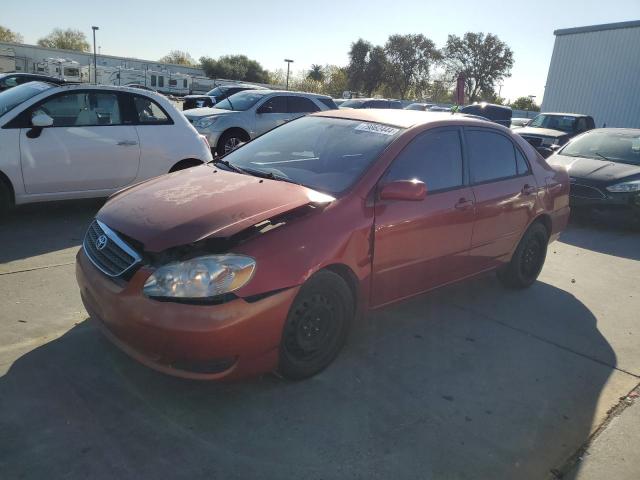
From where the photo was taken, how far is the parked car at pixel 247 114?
10555 millimetres

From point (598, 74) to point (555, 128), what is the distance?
31.5ft

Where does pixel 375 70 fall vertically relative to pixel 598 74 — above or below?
above

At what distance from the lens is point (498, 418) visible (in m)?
2.90

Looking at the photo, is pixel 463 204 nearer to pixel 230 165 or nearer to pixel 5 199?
pixel 230 165

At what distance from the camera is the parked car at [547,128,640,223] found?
7.79m

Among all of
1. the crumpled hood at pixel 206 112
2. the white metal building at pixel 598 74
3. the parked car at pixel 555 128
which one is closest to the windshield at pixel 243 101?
the crumpled hood at pixel 206 112

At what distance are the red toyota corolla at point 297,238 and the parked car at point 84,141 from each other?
2.58 m

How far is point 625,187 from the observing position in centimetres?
781

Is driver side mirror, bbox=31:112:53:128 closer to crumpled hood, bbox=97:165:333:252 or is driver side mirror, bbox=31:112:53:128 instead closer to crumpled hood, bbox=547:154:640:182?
crumpled hood, bbox=97:165:333:252

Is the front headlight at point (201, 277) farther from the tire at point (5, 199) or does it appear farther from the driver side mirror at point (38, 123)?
the tire at point (5, 199)

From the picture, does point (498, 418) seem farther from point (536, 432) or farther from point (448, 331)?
point (448, 331)

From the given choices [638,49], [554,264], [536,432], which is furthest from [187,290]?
[638,49]

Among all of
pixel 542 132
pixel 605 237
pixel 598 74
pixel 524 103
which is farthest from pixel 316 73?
pixel 605 237

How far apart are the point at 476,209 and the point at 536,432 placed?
1793 millimetres
